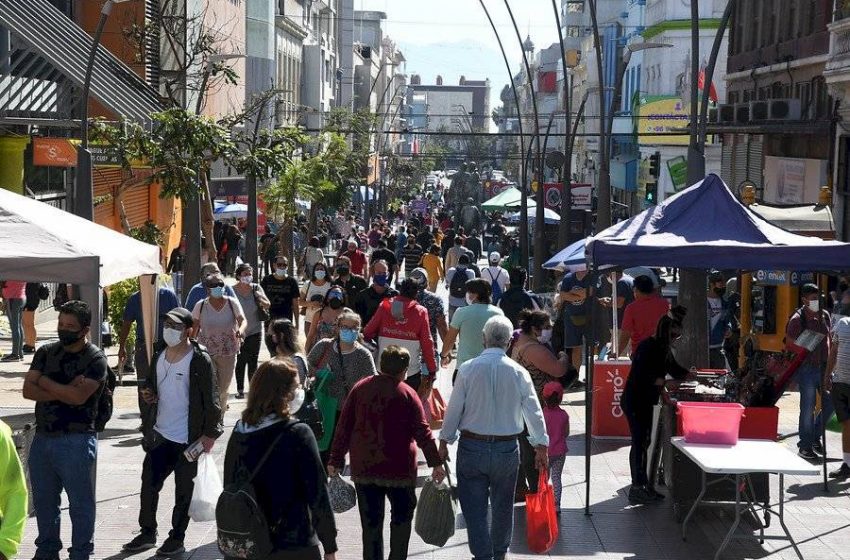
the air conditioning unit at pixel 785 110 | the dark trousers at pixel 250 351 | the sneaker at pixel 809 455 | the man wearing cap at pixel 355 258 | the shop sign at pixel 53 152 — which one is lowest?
the sneaker at pixel 809 455

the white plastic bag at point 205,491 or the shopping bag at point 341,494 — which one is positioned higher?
the shopping bag at point 341,494

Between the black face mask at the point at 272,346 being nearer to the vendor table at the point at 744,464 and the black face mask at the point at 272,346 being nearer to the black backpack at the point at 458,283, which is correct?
the vendor table at the point at 744,464

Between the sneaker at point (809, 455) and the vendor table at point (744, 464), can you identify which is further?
the sneaker at point (809, 455)

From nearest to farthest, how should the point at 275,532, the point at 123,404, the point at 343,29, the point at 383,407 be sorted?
1. the point at 275,532
2. the point at 383,407
3. the point at 123,404
4. the point at 343,29

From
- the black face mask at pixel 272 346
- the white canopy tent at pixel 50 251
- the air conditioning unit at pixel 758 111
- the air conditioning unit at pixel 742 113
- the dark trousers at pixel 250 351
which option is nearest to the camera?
the white canopy tent at pixel 50 251

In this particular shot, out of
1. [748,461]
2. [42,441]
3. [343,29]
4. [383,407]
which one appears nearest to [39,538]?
[42,441]

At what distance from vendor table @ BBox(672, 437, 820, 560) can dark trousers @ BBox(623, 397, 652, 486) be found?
0.86m

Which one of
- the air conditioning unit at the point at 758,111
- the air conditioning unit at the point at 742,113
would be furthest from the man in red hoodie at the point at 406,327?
the air conditioning unit at the point at 742,113

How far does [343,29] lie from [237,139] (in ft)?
311

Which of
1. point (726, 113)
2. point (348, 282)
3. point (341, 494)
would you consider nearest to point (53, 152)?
point (348, 282)

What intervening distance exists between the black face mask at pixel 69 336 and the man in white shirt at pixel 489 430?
2122 mm

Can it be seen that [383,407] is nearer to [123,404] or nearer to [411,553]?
[411,553]

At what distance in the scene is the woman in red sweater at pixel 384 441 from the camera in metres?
8.48

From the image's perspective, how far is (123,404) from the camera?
16547mm
